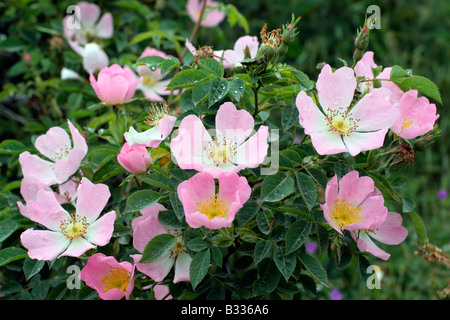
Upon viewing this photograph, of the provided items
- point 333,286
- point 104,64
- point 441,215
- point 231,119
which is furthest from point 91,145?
point 441,215

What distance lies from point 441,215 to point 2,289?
81.8 inches

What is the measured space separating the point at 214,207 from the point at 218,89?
227 mm

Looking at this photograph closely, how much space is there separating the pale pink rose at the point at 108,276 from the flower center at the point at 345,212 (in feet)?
1.23

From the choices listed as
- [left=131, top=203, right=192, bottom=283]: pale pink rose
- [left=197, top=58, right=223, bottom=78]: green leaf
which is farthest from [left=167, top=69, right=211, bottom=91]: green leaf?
[left=131, top=203, right=192, bottom=283]: pale pink rose

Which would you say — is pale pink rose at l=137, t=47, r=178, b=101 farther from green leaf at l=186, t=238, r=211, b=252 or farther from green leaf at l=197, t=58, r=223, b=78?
green leaf at l=186, t=238, r=211, b=252

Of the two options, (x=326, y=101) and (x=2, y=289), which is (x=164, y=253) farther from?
(x=2, y=289)

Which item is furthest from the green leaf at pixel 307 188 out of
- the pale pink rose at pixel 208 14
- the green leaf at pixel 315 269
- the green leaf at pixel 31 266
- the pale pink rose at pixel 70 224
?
the pale pink rose at pixel 208 14

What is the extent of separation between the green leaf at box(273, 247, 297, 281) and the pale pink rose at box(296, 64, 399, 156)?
216 millimetres

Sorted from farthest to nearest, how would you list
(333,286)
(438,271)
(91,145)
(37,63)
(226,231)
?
1. (333,286)
2. (438,271)
3. (37,63)
4. (91,145)
5. (226,231)

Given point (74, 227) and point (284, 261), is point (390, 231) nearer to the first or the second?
point (284, 261)

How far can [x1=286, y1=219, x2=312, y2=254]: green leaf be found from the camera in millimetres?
926

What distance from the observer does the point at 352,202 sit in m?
0.94

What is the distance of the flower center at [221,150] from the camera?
0.94 metres

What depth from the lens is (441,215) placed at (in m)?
2.55
